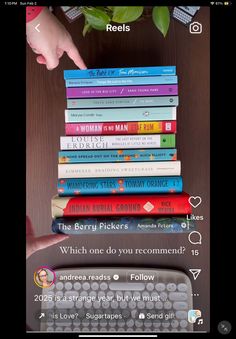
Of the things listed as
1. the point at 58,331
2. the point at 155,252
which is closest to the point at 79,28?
the point at 155,252

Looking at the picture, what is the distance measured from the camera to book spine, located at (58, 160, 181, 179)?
2.31 ft

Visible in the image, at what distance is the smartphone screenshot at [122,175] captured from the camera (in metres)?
0.70

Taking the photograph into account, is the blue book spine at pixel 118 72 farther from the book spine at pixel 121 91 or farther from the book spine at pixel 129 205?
the book spine at pixel 129 205

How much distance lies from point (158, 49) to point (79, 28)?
0.52 feet

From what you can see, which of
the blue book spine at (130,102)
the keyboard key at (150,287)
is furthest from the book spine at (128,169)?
the keyboard key at (150,287)

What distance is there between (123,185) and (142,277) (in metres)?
0.18

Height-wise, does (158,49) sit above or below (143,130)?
above

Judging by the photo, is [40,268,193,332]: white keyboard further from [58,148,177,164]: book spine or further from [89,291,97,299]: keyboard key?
[58,148,177,164]: book spine

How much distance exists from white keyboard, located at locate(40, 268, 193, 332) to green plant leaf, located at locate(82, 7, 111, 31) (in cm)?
47

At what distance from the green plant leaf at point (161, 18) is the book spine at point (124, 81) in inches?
3.7

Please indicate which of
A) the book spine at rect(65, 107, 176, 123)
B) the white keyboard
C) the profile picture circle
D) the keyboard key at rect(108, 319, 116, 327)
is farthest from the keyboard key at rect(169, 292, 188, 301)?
the book spine at rect(65, 107, 176, 123)

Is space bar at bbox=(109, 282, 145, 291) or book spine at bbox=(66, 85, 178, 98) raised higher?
book spine at bbox=(66, 85, 178, 98)

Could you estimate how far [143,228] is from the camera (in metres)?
0.70
